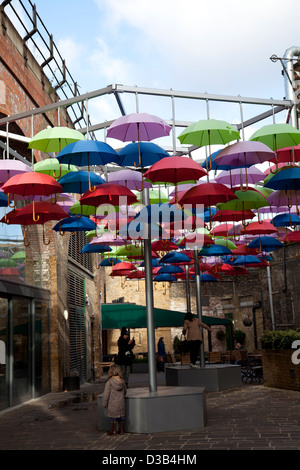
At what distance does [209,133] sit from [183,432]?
4.36 m

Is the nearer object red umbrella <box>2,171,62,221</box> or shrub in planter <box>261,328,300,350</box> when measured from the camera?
red umbrella <box>2,171,62,221</box>

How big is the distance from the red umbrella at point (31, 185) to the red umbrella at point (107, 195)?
47cm

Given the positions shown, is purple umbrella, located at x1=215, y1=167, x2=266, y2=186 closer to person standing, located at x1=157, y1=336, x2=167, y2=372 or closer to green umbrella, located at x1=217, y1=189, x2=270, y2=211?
green umbrella, located at x1=217, y1=189, x2=270, y2=211

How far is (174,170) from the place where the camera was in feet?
26.4

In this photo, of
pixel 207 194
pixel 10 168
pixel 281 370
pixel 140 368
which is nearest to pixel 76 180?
pixel 10 168

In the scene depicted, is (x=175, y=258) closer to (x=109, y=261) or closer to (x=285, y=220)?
(x=109, y=261)

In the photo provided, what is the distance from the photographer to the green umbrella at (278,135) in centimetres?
803

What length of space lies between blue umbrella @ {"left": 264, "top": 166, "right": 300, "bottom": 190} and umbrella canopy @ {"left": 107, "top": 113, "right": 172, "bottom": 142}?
5.89 ft

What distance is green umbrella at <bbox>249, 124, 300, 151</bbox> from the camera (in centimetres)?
803

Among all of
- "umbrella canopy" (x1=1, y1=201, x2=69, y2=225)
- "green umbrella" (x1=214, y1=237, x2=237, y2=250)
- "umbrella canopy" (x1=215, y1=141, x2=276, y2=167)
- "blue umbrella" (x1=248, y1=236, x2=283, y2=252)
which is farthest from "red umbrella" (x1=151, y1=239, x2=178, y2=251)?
"umbrella canopy" (x1=215, y1=141, x2=276, y2=167)

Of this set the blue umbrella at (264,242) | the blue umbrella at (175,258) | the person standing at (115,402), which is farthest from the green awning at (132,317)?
the person standing at (115,402)

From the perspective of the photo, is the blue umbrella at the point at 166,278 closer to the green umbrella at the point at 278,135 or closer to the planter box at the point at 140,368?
the planter box at the point at 140,368

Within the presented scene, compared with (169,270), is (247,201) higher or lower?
higher
